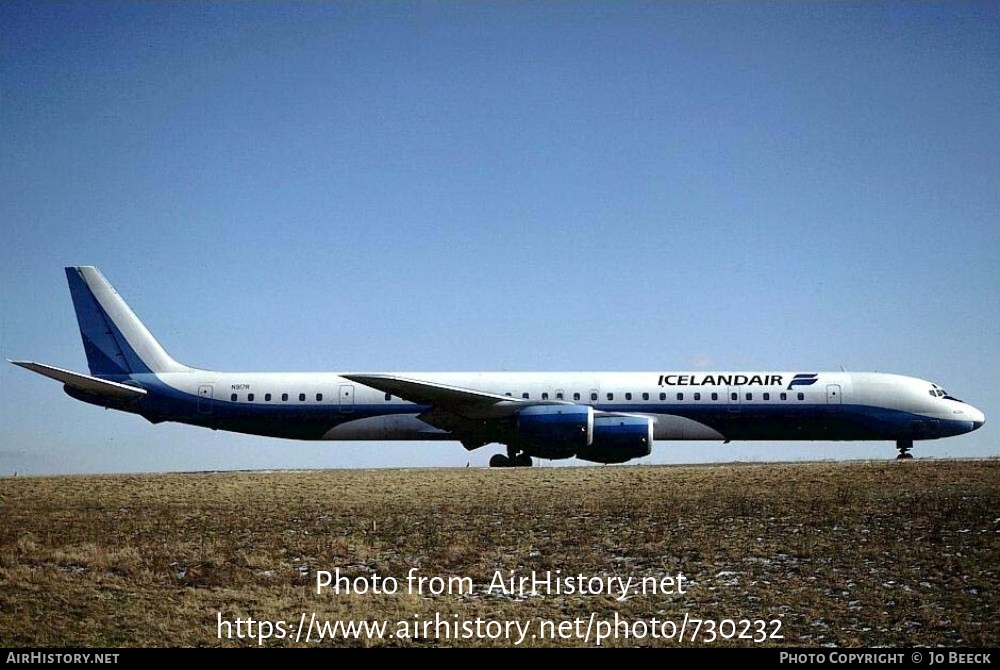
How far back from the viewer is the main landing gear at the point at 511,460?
31.1m

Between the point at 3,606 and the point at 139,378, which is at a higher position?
the point at 139,378

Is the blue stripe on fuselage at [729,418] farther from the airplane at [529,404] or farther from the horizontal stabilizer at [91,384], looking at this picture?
the horizontal stabilizer at [91,384]

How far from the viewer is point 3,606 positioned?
52.0 feet

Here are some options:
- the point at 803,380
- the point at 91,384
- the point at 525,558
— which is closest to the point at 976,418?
the point at 803,380

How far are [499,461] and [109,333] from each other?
1701cm

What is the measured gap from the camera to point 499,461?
31.3 m

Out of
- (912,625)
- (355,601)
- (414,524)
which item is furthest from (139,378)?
(912,625)

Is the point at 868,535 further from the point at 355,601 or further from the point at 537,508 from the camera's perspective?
the point at 355,601

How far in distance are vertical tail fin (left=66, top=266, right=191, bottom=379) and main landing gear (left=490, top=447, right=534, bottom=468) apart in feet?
44.5

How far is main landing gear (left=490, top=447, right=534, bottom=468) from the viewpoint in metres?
31.1

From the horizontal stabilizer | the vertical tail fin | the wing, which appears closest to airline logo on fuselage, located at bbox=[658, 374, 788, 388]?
the wing

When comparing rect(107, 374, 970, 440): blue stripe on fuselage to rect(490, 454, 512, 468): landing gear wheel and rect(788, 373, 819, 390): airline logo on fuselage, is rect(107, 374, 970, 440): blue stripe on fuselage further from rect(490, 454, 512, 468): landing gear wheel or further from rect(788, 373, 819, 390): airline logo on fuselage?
rect(490, 454, 512, 468): landing gear wheel

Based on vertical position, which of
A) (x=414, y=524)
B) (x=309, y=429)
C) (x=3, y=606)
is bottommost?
(x=3, y=606)
